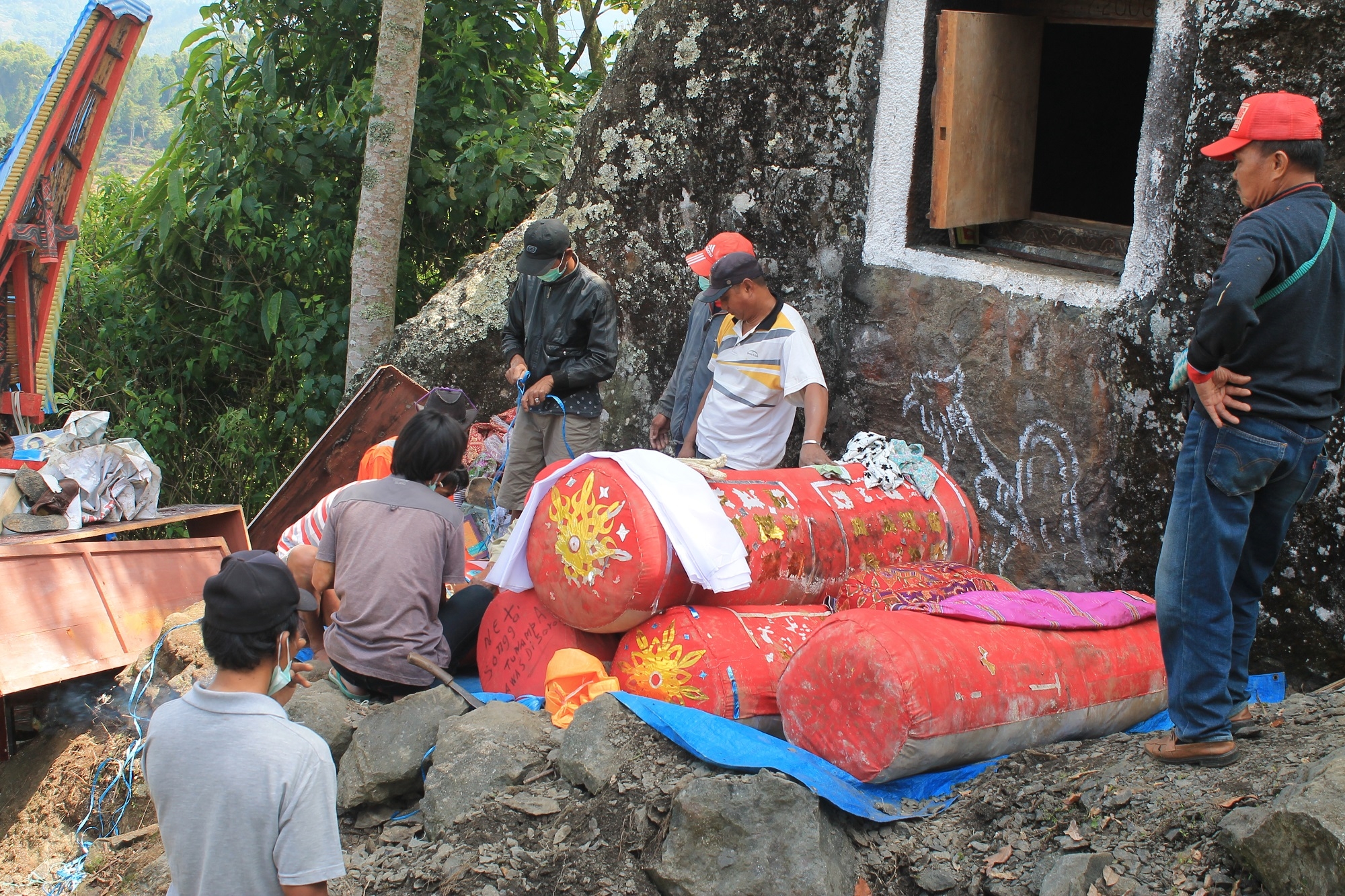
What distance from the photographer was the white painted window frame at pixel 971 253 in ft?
14.0

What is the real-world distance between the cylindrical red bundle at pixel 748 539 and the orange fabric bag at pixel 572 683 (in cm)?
12

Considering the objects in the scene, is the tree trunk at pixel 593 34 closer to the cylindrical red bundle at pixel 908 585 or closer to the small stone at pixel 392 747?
the cylindrical red bundle at pixel 908 585

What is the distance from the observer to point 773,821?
9.09 feet

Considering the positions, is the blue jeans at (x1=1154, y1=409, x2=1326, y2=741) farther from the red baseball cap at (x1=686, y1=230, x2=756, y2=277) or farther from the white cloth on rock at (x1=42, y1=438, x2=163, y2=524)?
the white cloth on rock at (x1=42, y1=438, x2=163, y2=524)

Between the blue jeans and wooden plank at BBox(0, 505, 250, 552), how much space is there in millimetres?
4733

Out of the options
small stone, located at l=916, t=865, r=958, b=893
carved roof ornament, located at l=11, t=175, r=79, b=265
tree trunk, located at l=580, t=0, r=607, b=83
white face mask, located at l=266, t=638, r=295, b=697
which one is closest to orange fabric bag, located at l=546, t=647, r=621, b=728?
small stone, located at l=916, t=865, r=958, b=893

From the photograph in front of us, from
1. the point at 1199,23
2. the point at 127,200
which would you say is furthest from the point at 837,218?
the point at 127,200

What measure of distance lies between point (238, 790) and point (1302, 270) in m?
2.74

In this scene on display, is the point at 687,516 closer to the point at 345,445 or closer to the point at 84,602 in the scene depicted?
the point at 84,602

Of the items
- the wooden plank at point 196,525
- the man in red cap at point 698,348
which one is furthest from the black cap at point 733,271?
the wooden plank at point 196,525

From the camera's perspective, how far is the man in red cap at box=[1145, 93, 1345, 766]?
8.91 ft

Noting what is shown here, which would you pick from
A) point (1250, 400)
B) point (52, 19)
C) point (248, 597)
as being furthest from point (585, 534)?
point (52, 19)

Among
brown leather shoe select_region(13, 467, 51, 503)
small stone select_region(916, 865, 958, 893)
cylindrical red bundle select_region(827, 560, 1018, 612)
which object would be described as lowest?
small stone select_region(916, 865, 958, 893)

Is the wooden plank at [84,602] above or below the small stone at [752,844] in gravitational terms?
below
